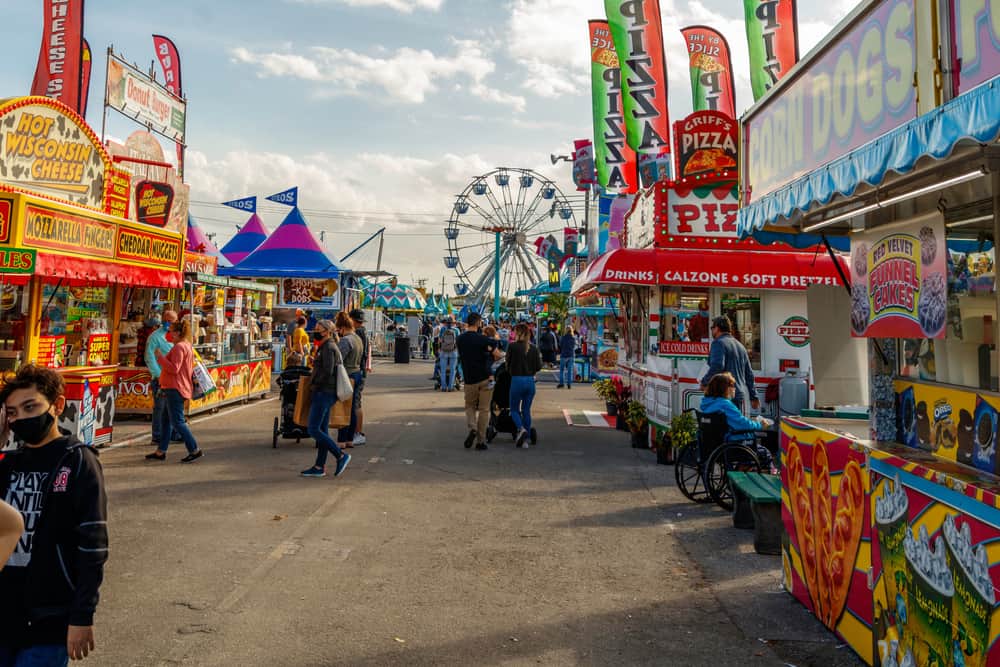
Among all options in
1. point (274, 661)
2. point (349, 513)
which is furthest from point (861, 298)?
point (349, 513)

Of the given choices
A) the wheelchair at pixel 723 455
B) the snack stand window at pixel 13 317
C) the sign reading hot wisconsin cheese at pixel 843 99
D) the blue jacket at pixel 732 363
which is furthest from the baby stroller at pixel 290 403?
the sign reading hot wisconsin cheese at pixel 843 99

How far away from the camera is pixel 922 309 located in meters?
3.49

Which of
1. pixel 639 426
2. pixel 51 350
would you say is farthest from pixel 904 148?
pixel 51 350

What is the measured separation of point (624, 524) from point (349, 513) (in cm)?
254

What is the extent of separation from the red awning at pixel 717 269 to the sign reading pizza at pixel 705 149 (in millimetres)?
1325

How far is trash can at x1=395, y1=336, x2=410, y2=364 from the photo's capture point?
31.8 metres

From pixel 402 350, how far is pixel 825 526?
28062mm

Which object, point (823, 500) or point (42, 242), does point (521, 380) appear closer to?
point (42, 242)

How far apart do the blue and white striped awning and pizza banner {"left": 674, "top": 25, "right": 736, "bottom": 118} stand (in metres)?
10.9

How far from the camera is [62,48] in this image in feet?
41.2

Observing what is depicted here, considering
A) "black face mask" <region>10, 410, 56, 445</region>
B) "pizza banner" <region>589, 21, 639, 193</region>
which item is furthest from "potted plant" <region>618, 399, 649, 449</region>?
"black face mask" <region>10, 410, 56, 445</region>

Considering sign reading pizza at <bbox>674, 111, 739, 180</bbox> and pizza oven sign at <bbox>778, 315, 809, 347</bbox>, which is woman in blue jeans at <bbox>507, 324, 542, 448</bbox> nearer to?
sign reading pizza at <bbox>674, 111, 739, 180</bbox>

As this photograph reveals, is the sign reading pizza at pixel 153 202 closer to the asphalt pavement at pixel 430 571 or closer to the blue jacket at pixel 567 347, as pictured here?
the asphalt pavement at pixel 430 571

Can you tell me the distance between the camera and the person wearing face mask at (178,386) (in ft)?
29.7
